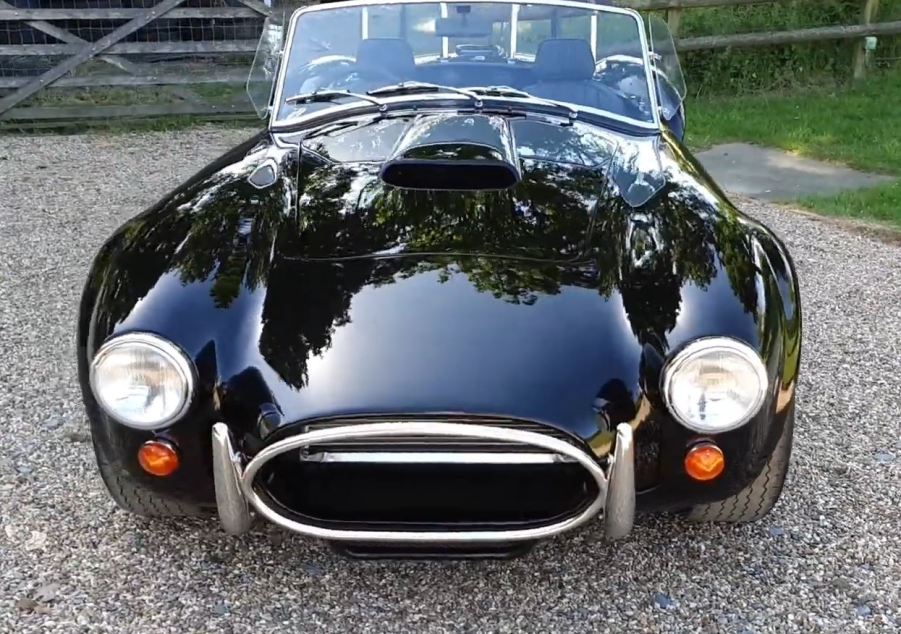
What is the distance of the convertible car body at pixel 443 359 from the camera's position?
6.94 ft

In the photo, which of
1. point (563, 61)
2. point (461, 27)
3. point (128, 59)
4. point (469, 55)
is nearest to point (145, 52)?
point (128, 59)

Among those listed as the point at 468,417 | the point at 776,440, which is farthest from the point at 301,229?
the point at 776,440

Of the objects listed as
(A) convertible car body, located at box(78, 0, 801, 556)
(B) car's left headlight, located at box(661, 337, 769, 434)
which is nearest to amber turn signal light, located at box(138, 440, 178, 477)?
(A) convertible car body, located at box(78, 0, 801, 556)

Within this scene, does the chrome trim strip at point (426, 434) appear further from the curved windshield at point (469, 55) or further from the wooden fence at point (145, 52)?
the wooden fence at point (145, 52)

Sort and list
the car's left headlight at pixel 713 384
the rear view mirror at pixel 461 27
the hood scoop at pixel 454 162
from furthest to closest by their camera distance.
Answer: the rear view mirror at pixel 461 27, the hood scoop at pixel 454 162, the car's left headlight at pixel 713 384

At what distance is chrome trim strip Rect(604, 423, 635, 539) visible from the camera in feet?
6.84

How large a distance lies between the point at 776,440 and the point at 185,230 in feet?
5.60

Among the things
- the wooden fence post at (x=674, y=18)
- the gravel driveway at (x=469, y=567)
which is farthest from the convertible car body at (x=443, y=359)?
the wooden fence post at (x=674, y=18)

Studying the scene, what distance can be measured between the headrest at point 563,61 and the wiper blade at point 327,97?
65cm

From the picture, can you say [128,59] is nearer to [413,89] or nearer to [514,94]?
[413,89]

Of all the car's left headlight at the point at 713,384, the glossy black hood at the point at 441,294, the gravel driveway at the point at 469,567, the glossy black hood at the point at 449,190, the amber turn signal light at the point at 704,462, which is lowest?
the gravel driveway at the point at 469,567

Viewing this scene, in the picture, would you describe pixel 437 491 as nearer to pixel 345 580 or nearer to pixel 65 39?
pixel 345 580

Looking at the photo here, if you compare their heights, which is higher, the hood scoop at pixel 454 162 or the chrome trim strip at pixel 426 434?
the hood scoop at pixel 454 162

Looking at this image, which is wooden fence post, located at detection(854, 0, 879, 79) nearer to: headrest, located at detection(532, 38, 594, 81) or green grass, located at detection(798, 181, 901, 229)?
green grass, located at detection(798, 181, 901, 229)
